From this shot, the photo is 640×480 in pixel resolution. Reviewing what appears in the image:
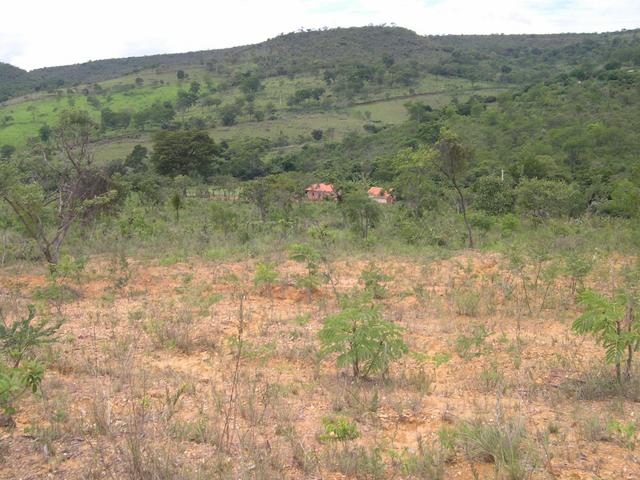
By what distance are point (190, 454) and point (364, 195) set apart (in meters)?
12.7

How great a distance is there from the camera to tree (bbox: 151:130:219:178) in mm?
33000

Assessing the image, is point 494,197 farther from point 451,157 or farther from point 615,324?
point 615,324

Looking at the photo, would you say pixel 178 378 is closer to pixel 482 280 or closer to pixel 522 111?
pixel 482 280

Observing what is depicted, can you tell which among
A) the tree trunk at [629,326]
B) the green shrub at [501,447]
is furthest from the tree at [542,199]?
the green shrub at [501,447]

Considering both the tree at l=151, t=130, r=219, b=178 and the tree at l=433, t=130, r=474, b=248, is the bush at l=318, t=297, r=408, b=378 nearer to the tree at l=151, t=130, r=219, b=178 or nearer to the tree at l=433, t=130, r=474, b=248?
the tree at l=433, t=130, r=474, b=248

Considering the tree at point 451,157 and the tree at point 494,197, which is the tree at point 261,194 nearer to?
the tree at point 494,197

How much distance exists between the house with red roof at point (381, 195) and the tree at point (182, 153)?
37.9 feet

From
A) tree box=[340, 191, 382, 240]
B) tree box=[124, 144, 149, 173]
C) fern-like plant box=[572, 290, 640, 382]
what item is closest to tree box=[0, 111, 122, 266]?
tree box=[340, 191, 382, 240]

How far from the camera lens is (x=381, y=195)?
26531 mm

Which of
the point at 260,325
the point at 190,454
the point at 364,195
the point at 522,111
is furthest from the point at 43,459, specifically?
the point at 522,111

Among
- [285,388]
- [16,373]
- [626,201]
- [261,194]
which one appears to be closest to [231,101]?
[261,194]

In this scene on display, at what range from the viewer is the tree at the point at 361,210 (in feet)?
50.3

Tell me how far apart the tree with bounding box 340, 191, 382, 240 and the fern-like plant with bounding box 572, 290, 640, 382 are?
1047 centimetres

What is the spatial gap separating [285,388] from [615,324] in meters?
2.78
